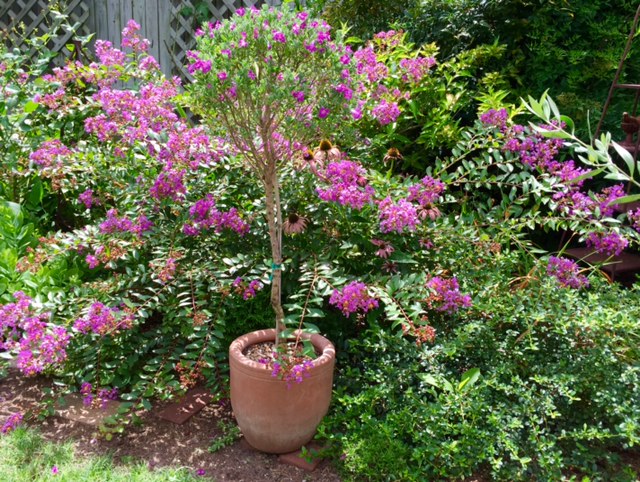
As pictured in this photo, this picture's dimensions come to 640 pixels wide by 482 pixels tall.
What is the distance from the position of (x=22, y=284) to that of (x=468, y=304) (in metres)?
2.33

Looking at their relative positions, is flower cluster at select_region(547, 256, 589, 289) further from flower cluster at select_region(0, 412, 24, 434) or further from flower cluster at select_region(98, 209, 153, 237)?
flower cluster at select_region(0, 412, 24, 434)

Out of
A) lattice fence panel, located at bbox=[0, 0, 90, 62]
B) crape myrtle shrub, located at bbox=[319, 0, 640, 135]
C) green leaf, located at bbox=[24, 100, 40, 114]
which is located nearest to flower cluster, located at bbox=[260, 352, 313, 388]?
crape myrtle shrub, located at bbox=[319, 0, 640, 135]

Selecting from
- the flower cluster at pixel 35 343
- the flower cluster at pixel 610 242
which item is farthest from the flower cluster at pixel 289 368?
the flower cluster at pixel 610 242

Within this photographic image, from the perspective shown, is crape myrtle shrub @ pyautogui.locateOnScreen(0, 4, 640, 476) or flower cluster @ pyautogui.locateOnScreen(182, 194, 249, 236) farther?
flower cluster @ pyautogui.locateOnScreen(182, 194, 249, 236)

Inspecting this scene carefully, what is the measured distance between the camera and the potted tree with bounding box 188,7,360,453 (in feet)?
7.29

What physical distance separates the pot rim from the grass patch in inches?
18.4

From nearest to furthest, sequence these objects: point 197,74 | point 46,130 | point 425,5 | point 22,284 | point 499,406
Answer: point 197,74 → point 499,406 → point 22,284 → point 46,130 → point 425,5

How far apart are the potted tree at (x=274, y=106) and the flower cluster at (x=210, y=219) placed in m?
0.35

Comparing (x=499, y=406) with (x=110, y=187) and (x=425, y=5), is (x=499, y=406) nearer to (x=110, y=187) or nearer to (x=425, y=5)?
(x=110, y=187)

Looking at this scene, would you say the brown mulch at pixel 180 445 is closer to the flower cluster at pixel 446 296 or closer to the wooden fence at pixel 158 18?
the flower cluster at pixel 446 296

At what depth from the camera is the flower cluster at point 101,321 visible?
254cm

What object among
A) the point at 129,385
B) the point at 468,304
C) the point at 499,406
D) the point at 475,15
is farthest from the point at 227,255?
the point at 475,15

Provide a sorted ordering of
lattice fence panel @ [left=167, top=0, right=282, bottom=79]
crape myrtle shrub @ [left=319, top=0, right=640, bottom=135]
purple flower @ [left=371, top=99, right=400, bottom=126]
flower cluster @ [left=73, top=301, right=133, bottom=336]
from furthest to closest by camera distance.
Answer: lattice fence panel @ [left=167, top=0, right=282, bottom=79]
crape myrtle shrub @ [left=319, top=0, right=640, bottom=135]
purple flower @ [left=371, top=99, right=400, bottom=126]
flower cluster @ [left=73, top=301, right=133, bottom=336]

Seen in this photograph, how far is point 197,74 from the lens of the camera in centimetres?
225
